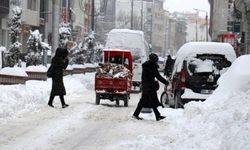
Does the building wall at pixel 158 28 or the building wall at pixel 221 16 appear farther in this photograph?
the building wall at pixel 158 28

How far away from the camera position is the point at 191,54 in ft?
58.7

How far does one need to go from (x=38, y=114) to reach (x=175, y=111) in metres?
3.82

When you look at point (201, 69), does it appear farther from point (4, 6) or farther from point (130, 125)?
point (4, 6)

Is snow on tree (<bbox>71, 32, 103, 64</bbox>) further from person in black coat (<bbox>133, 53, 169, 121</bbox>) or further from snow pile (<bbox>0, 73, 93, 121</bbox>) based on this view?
person in black coat (<bbox>133, 53, 169, 121</bbox>)

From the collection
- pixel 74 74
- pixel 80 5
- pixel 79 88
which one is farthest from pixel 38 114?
pixel 80 5

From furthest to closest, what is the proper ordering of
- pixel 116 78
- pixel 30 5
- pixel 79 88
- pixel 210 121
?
pixel 30 5
pixel 79 88
pixel 116 78
pixel 210 121

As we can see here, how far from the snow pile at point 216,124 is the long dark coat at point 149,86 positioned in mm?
624

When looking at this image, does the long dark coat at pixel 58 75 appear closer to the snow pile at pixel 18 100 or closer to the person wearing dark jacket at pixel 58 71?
the person wearing dark jacket at pixel 58 71

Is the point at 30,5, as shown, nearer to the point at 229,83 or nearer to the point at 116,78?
the point at 116,78

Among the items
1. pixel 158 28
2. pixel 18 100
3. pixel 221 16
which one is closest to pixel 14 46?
pixel 18 100

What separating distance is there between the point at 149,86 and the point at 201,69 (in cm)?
312

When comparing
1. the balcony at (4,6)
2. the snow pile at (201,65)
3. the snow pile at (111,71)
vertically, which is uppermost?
the balcony at (4,6)

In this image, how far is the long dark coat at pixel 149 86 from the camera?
15125 millimetres

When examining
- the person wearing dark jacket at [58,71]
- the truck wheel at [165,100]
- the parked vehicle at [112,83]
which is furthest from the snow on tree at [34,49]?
the person wearing dark jacket at [58,71]
